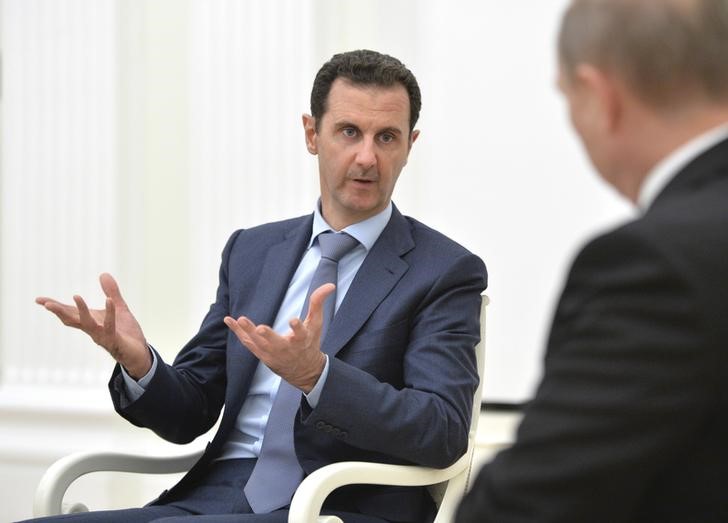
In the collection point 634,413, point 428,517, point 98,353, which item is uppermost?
point 634,413

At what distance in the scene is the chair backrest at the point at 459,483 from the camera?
7.60 feet

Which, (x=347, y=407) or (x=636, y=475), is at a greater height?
(x=636, y=475)

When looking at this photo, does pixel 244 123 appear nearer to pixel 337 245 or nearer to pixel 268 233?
pixel 268 233

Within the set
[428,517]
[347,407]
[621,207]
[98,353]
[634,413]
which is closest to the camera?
[634,413]

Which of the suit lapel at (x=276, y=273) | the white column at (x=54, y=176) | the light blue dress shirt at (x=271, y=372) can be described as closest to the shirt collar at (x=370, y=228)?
the light blue dress shirt at (x=271, y=372)

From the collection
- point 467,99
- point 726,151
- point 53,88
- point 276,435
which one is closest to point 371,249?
point 276,435

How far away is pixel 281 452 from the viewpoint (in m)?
→ 2.37

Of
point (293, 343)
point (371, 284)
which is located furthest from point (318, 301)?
point (371, 284)

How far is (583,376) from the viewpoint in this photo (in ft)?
3.48

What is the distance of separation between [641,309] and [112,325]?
62.2 inches

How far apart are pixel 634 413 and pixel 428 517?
1423 millimetres

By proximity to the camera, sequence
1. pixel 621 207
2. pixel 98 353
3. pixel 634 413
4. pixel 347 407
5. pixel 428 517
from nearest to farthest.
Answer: pixel 634 413
pixel 347 407
pixel 428 517
pixel 621 207
pixel 98 353

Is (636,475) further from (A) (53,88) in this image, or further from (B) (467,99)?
(A) (53,88)

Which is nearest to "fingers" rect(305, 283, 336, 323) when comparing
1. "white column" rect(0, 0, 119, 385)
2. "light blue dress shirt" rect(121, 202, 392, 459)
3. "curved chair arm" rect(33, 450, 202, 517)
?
"light blue dress shirt" rect(121, 202, 392, 459)
